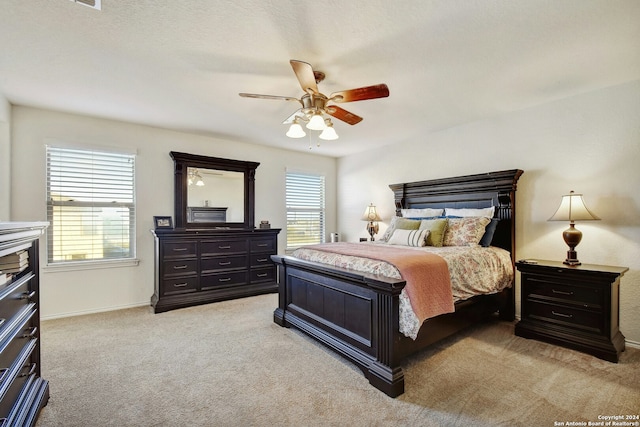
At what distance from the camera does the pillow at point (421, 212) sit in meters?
4.07

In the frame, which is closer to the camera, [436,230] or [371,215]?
[436,230]

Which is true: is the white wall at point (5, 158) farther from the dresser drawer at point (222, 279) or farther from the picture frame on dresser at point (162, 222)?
the dresser drawer at point (222, 279)

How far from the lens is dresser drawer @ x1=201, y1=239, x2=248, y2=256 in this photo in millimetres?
4223

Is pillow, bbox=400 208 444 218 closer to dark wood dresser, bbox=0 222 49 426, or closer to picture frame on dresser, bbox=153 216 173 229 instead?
picture frame on dresser, bbox=153 216 173 229

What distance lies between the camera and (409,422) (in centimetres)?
175

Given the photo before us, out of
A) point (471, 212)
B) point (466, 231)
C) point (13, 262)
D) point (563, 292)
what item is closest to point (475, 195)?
point (471, 212)

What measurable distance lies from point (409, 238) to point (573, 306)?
159 centimetres

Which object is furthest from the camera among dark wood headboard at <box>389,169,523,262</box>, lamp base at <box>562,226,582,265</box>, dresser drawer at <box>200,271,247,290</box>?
dresser drawer at <box>200,271,247,290</box>

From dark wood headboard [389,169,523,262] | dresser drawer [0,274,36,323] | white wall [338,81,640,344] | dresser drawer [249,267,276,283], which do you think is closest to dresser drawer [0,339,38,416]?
dresser drawer [0,274,36,323]

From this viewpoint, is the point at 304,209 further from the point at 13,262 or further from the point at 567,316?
the point at 13,262

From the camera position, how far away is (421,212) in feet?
13.9

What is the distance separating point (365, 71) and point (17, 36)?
2.56 metres

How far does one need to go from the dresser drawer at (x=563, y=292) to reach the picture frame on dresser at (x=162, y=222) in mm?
4347

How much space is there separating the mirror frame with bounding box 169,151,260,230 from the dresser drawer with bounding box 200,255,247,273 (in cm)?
51
